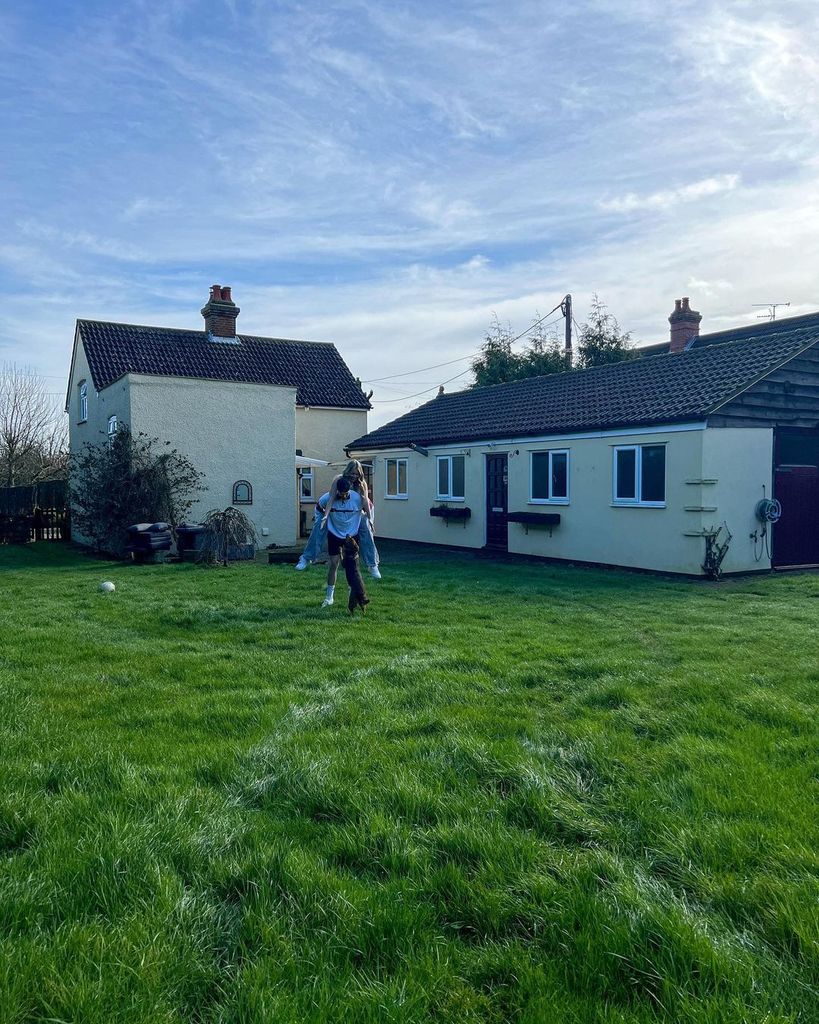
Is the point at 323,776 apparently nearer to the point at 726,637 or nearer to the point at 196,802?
the point at 196,802

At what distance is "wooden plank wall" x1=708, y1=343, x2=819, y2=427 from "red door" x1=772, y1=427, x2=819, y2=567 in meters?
0.32

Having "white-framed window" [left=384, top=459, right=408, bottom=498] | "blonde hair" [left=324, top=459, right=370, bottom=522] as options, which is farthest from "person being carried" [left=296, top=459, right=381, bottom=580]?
"white-framed window" [left=384, top=459, right=408, bottom=498]

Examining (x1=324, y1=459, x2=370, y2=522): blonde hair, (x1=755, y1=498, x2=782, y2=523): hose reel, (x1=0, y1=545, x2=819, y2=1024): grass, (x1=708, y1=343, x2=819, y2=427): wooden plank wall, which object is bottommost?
(x1=0, y1=545, x2=819, y2=1024): grass

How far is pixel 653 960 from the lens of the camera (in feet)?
8.75

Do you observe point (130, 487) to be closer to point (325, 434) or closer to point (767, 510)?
point (325, 434)

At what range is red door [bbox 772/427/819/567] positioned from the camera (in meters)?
15.2

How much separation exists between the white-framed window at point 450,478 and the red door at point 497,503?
3.76 feet

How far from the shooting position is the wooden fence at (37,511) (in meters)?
23.7

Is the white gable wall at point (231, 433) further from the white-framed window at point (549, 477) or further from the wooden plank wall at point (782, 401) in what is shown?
the wooden plank wall at point (782, 401)

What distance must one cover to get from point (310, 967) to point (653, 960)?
1.17 m

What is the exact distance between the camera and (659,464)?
49.7 feet

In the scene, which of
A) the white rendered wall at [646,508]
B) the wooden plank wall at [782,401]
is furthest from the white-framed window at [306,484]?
the wooden plank wall at [782,401]

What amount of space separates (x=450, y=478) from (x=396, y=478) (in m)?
3.02

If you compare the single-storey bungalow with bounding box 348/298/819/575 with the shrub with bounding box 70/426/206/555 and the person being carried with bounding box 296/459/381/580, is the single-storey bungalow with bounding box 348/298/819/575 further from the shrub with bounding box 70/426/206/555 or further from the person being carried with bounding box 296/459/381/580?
the shrub with bounding box 70/426/206/555
